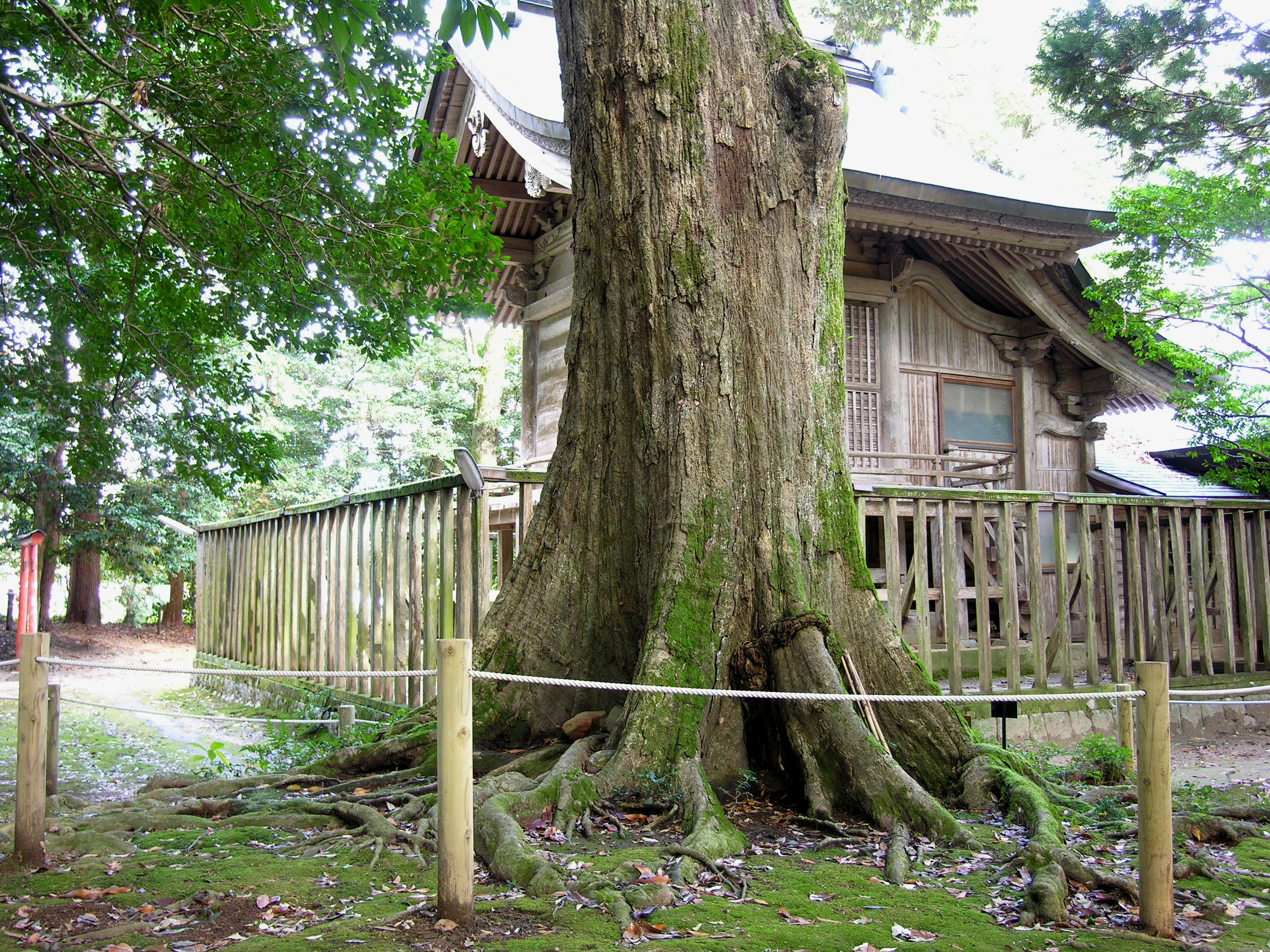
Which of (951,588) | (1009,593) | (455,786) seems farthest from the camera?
(1009,593)

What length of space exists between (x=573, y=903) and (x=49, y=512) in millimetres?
17819

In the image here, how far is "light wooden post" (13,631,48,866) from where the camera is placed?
357 cm

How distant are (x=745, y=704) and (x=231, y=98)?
18.6 ft

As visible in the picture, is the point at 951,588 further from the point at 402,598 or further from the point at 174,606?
the point at 174,606

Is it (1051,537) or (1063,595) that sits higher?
(1051,537)

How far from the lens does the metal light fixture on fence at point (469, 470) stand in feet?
19.6

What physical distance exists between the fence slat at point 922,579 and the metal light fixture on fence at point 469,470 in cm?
319

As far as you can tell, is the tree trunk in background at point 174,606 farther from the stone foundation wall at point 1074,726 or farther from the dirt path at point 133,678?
the stone foundation wall at point 1074,726

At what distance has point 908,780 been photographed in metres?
4.07

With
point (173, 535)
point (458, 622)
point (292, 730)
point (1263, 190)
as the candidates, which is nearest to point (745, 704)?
point (458, 622)

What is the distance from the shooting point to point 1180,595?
8.48m

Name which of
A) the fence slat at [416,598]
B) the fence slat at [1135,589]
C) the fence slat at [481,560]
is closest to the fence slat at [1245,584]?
the fence slat at [1135,589]

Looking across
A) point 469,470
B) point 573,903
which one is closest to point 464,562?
point 469,470

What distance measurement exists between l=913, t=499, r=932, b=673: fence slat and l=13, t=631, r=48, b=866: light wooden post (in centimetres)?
532
